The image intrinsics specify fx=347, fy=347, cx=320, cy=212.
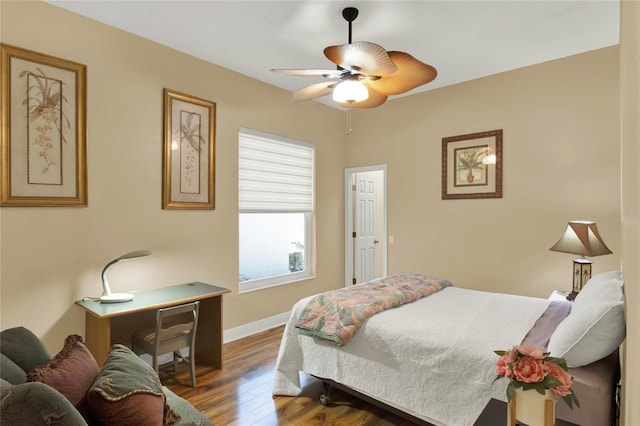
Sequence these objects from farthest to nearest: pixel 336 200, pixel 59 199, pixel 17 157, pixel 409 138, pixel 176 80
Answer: pixel 336 200, pixel 409 138, pixel 176 80, pixel 59 199, pixel 17 157

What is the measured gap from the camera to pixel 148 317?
3.13 m

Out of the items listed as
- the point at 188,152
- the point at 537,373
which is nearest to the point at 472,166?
the point at 188,152

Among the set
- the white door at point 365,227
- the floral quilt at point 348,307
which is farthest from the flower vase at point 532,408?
the white door at point 365,227

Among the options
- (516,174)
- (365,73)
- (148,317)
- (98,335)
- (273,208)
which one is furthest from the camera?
(273,208)

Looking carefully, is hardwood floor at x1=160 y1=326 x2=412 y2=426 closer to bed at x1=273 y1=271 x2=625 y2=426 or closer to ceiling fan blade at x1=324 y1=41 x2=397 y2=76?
bed at x1=273 y1=271 x2=625 y2=426

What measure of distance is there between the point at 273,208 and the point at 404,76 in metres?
2.45

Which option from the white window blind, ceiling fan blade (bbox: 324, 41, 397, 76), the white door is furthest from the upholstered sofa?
the white door

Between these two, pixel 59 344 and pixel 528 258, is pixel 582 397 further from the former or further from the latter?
pixel 59 344

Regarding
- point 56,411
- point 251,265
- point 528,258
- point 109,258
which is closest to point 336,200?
point 251,265

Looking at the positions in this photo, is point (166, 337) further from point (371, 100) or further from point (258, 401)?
point (371, 100)

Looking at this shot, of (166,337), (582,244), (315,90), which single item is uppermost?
(315,90)

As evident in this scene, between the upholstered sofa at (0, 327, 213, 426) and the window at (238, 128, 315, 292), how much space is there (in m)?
2.54

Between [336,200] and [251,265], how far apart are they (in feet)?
5.50

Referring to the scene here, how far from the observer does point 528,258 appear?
3.71 m
